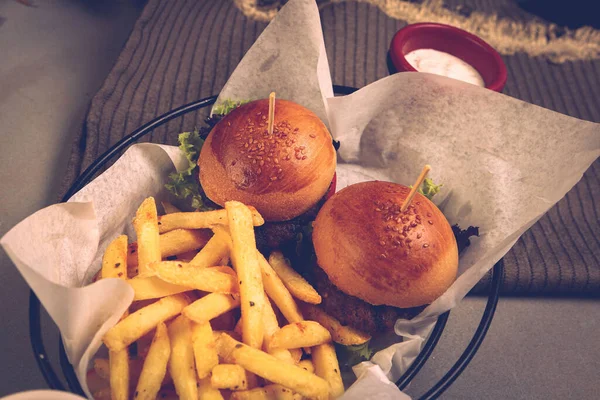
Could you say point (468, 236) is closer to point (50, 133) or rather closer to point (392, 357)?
point (392, 357)

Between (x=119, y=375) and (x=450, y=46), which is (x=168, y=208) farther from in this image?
(x=450, y=46)

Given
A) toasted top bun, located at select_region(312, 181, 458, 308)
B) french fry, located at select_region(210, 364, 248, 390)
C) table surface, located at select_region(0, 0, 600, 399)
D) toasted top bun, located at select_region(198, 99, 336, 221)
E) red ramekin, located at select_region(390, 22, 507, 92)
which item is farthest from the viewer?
red ramekin, located at select_region(390, 22, 507, 92)

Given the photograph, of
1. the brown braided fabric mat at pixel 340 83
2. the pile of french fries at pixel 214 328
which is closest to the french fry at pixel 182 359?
the pile of french fries at pixel 214 328

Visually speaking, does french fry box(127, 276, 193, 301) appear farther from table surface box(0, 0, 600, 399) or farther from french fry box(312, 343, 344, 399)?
table surface box(0, 0, 600, 399)

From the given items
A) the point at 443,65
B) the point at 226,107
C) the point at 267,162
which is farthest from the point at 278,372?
the point at 443,65

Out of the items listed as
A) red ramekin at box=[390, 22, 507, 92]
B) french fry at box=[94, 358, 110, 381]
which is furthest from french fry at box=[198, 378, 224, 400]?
red ramekin at box=[390, 22, 507, 92]

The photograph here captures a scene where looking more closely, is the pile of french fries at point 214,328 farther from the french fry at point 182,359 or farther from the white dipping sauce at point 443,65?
the white dipping sauce at point 443,65

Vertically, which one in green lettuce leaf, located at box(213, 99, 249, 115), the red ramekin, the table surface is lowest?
the table surface

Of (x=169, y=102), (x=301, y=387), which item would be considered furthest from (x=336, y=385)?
(x=169, y=102)
